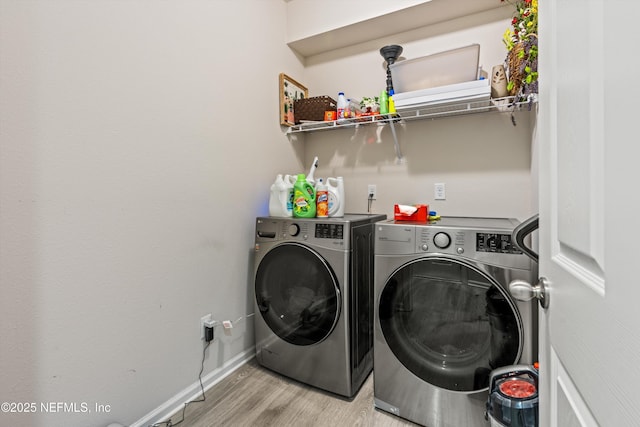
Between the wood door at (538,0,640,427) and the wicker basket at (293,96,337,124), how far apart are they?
162 centimetres

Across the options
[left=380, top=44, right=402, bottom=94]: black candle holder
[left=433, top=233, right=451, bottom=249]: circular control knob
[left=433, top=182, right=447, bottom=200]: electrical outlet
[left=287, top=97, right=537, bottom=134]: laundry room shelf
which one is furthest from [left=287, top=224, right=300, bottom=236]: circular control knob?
[left=380, top=44, right=402, bottom=94]: black candle holder

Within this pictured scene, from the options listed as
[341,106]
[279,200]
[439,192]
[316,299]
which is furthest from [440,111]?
[316,299]

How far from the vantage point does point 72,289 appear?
1.10 metres

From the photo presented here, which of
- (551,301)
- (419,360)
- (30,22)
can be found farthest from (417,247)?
(30,22)

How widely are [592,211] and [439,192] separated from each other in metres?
1.69

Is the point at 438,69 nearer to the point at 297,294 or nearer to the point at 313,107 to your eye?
the point at 313,107

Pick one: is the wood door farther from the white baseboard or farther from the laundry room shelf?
the white baseboard

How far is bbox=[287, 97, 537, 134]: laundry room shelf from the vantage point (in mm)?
1683

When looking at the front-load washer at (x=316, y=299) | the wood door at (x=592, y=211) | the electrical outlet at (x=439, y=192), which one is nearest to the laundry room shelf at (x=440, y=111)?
the electrical outlet at (x=439, y=192)

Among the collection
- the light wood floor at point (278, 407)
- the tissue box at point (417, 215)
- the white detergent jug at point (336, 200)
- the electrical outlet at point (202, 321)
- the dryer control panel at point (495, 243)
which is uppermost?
the white detergent jug at point (336, 200)

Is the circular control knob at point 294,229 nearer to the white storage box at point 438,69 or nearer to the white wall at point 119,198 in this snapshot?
the white wall at point 119,198

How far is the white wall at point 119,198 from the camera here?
0.98 metres

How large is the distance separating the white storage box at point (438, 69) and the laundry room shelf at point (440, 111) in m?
0.13

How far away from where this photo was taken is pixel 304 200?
1.80m
